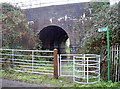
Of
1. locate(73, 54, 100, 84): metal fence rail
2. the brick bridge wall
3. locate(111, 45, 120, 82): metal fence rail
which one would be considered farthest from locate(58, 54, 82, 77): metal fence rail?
the brick bridge wall

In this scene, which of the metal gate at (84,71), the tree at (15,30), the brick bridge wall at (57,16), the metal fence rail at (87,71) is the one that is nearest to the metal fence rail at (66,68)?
the metal gate at (84,71)

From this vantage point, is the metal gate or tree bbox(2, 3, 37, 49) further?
tree bbox(2, 3, 37, 49)

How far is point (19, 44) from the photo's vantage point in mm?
9070

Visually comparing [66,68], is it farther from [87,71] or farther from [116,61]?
[116,61]

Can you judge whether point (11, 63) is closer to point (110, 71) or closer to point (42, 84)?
point (42, 84)

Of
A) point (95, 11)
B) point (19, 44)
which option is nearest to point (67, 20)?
point (95, 11)

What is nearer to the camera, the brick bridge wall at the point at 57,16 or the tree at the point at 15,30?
the tree at the point at 15,30

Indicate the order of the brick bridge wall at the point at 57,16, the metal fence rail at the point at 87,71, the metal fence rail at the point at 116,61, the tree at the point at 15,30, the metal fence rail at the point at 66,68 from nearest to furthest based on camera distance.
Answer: the metal fence rail at the point at 87,71
the metal fence rail at the point at 116,61
the metal fence rail at the point at 66,68
the tree at the point at 15,30
the brick bridge wall at the point at 57,16

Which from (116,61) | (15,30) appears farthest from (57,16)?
(116,61)

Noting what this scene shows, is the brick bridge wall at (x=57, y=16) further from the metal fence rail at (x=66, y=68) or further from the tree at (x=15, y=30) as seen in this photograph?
the metal fence rail at (x=66, y=68)

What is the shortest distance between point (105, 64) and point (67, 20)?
5431mm

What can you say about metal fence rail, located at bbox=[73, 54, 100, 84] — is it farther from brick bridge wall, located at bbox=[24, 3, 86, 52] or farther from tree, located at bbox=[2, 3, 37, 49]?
tree, located at bbox=[2, 3, 37, 49]

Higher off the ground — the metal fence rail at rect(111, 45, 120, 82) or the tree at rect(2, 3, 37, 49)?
the tree at rect(2, 3, 37, 49)

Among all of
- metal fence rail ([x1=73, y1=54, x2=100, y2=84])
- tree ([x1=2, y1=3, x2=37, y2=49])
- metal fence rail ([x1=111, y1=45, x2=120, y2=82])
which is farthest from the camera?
tree ([x1=2, y1=3, x2=37, y2=49])
